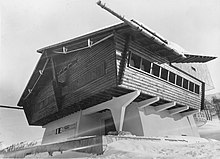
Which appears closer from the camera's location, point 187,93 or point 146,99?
point 146,99

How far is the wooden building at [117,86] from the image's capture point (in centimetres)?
1047

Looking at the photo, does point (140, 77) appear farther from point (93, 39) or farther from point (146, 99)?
point (93, 39)

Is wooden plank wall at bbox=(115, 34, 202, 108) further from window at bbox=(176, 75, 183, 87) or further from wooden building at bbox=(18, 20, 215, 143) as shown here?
window at bbox=(176, 75, 183, 87)

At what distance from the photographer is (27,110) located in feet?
66.1

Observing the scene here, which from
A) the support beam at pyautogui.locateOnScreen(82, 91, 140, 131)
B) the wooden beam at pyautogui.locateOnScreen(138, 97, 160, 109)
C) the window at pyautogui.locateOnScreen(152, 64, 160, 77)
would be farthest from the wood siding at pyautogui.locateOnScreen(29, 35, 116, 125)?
the window at pyautogui.locateOnScreen(152, 64, 160, 77)

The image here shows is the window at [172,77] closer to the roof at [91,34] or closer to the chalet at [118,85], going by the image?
the chalet at [118,85]

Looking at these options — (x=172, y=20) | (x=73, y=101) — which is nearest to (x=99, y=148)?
(x=73, y=101)

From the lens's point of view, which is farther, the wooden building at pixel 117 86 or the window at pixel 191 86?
the window at pixel 191 86

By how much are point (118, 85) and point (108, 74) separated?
0.91m

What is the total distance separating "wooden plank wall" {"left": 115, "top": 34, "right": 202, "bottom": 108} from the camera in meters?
10.3

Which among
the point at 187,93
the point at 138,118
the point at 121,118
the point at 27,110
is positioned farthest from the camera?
the point at 27,110

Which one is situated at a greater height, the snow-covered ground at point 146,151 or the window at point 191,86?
the window at point 191,86

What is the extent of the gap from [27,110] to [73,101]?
356 inches

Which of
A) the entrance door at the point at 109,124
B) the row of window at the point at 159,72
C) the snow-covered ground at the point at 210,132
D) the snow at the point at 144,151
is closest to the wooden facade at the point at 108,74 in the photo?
the row of window at the point at 159,72
